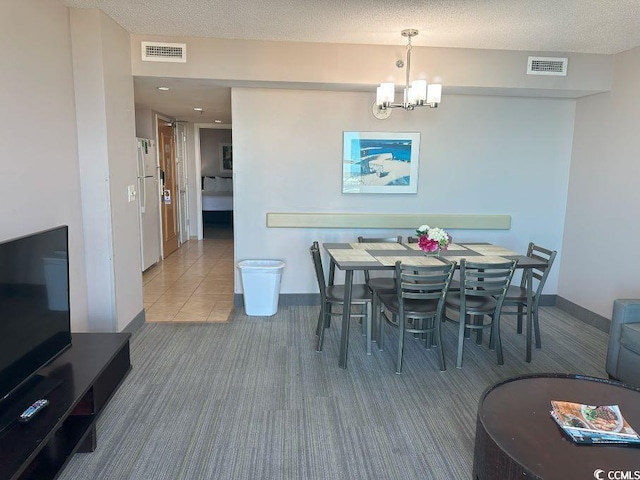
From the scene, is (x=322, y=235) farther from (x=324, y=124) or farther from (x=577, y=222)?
(x=577, y=222)

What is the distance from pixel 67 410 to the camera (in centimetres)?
181

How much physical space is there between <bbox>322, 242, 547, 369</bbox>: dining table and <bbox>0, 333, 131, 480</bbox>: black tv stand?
150 centimetres

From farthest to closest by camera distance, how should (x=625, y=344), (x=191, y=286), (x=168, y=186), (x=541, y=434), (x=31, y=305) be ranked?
(x=168, y=186), (x=191, y=286), (x=625, y=344), (x=31, y=305), (x=541, y=434)

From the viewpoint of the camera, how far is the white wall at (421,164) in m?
4.40

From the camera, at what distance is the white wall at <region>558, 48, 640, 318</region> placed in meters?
3.83

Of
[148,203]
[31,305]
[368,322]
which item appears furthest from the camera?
[148,203]

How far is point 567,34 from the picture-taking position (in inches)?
140

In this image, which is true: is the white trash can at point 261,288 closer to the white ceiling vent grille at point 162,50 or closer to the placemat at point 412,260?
the placemat at point 412,260

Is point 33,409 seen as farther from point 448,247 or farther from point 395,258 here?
point 448,247

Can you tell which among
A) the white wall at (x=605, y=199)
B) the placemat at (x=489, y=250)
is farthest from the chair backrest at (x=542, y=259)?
the white wall at (x=605, y=199)

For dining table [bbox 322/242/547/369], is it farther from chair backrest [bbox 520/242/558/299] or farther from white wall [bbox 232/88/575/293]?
white wall [bbox 232/88/575/293]

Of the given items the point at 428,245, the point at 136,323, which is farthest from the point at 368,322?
the point at 136,323

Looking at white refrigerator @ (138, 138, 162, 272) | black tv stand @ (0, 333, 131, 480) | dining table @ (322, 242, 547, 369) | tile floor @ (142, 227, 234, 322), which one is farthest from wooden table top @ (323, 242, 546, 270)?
white refrigerator @ (138, 138, 162, 272)

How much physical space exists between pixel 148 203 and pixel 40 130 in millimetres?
3391
